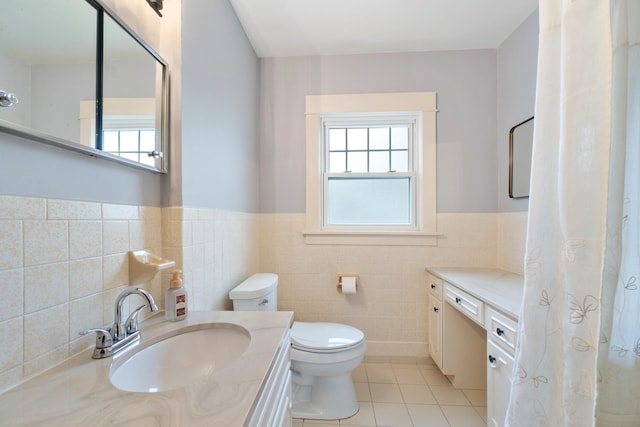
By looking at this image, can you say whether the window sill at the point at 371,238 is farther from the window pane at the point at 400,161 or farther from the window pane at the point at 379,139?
the window pane at the point at 379,139

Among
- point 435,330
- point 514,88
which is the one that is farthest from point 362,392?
point 514,88

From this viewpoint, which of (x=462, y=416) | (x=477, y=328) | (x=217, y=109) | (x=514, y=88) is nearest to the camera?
(x=217, y=109)

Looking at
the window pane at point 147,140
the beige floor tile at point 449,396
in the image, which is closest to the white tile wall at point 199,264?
the window pane at point 147,140

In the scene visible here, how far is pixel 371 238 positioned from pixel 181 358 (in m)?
1.54

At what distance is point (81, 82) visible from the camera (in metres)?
0.77

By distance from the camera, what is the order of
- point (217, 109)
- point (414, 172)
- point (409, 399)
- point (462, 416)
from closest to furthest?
point (217, 109)
point (462, 416)
point (409, 399)
point (414, 172)

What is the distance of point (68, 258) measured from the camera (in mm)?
718

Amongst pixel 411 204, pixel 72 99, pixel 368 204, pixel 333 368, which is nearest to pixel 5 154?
pixel 72 99

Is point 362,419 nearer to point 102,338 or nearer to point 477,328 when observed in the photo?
point 477,328

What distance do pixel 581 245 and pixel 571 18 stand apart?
634mm

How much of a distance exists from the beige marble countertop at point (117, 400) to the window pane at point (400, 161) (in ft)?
6.18

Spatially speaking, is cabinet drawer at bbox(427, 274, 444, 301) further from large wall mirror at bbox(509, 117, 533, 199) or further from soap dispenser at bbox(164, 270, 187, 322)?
soap dispenser at bbox(164, 270, 187, 322)

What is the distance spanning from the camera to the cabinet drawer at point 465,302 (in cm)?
138

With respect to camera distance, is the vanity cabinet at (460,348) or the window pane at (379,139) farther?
the window pane at (379,139)
